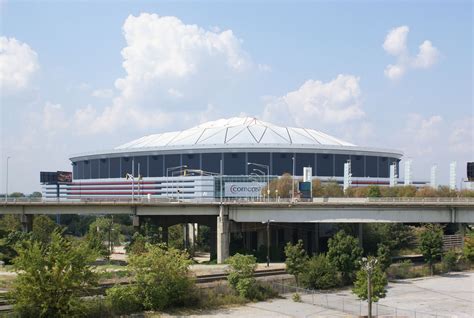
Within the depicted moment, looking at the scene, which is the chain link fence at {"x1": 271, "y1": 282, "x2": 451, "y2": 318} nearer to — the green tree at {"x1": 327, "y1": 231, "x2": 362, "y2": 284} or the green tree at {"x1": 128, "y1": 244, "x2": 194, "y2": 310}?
the green tree at {"x1": 327, "y1": 231, "x2": 362, "y2": 284}

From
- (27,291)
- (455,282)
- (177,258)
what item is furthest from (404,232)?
(27,291)

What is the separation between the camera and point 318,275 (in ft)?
188

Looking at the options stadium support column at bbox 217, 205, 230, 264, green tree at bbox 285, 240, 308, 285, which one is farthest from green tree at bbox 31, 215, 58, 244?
green tree at bbox 285, 240, 308, 285

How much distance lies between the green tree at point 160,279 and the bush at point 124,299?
0.50 meters

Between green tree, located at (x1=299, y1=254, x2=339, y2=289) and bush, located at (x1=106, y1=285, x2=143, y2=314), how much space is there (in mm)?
18231

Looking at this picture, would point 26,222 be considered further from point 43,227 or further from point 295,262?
point 295,262

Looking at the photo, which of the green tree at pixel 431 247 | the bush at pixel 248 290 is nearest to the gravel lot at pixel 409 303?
the bush at pixel 248 290

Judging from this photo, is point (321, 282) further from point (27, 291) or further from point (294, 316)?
point (27, 291)

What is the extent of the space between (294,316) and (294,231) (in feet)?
170

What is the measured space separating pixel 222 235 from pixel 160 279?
93.9 ft

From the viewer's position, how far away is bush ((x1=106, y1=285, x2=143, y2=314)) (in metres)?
43.8

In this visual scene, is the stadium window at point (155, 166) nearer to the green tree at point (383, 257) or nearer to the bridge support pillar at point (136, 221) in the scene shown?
the bridge support pillar at point (136, 221)

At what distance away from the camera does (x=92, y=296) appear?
146 ft

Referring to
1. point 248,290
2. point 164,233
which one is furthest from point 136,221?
point 248,290
